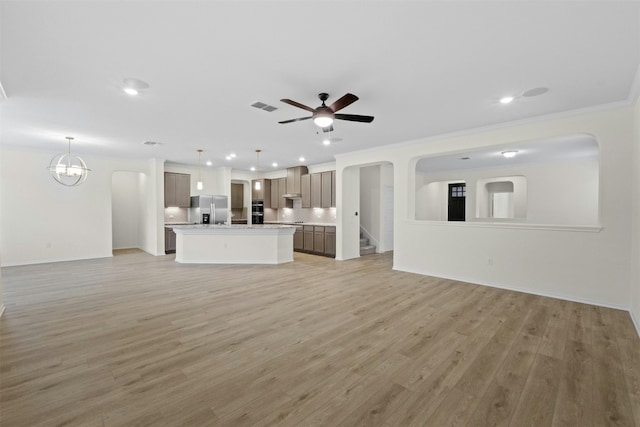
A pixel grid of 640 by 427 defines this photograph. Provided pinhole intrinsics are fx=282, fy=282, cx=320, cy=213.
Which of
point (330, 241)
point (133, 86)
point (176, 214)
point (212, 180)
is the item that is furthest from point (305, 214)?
point (133, 86)

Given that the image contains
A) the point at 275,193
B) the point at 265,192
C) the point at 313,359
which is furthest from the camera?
the point at 265,192

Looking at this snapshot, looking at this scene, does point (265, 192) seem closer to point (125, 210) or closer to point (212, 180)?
point (212, 180)

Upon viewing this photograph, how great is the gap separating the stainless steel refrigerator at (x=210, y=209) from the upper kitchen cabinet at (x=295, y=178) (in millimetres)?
2160

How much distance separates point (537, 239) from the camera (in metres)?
4.43

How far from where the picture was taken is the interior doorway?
11517 millimetres

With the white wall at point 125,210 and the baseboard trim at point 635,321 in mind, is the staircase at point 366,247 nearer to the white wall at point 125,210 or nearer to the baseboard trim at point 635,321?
the baseboard trim at point 635,321

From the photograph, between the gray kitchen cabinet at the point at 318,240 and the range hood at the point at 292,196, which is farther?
the range hood at the point at 292,196

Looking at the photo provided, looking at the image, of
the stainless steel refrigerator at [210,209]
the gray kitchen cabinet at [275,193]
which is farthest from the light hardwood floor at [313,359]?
the gray kitchen cabinet at [275,193]

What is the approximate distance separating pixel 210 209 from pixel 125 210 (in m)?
3.05

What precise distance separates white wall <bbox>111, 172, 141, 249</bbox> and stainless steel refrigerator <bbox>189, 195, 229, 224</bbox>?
2067 mm

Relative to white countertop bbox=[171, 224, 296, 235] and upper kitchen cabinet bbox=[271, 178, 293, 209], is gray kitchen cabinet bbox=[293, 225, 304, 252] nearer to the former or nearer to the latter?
upper kitchen cabinet bbox=[271, 178, 293, 209]

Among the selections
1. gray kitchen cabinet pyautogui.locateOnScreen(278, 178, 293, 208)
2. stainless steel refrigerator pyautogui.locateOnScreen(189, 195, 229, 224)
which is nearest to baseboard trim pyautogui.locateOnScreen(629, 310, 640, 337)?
gray kitchen cabinet pyautogui.locateOnScreen(278, 178, 293, 208)

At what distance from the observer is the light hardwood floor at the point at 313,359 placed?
1.87 meters

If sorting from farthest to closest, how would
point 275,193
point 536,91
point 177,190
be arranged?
point 275,193, point 177,190, point 536,91
